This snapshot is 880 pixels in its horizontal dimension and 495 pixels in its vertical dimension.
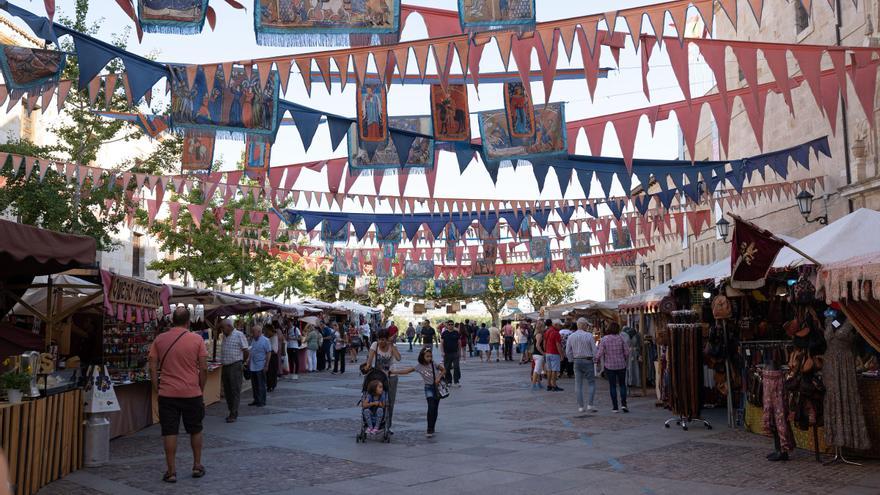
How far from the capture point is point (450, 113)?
11.4 m

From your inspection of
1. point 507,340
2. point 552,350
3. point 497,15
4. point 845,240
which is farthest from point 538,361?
point 507,340

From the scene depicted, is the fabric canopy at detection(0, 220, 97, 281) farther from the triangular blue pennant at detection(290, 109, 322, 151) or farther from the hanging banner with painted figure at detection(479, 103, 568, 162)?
the hanging banner with painted figure at detection(479, 103, 568, 162)

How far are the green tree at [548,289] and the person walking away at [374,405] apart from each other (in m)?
57.3

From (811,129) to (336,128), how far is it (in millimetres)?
15337

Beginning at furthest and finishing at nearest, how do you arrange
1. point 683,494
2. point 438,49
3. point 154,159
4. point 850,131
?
point 154,159 < point 850,131 < point 438,49 < point 683,494

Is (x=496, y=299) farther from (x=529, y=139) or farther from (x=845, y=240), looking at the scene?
(x=845, y=240)

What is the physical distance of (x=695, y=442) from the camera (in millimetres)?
10867

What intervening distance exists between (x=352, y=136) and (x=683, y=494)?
7736 mm

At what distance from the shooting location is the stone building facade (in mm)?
18094

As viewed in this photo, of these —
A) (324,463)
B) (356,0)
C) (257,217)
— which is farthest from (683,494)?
(257,217)

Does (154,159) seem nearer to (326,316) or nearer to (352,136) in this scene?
(352,136)

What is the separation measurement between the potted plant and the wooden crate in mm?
104

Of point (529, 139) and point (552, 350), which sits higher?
point (529, 139)

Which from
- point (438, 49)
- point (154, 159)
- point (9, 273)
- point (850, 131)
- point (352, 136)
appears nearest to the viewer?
point (438, 49)
